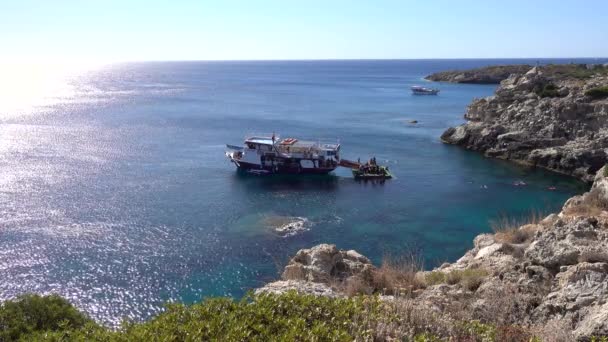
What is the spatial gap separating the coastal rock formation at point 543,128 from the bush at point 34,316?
5666 cm

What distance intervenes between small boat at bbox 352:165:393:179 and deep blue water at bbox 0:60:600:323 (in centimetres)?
133

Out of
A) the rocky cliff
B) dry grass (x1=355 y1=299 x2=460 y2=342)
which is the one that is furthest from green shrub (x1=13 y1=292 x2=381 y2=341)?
the rocky cliff

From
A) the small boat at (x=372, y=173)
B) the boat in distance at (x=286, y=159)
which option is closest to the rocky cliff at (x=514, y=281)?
the small boat at (x=372, y=173)

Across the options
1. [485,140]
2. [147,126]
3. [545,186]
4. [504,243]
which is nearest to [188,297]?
[504,243]

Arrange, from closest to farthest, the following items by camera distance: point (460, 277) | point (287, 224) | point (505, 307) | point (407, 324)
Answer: point (407, 324) → point (505, 307) → point (460, 277) → point (287, 224)

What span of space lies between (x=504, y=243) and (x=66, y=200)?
1575 inches

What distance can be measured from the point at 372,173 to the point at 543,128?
2665cm

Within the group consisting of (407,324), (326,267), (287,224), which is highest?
(407,324)

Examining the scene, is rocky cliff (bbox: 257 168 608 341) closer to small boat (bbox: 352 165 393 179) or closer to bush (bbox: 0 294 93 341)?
bush (bbox: 0 294 93 341)

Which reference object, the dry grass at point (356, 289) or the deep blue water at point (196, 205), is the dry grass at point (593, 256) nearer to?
the dry grass at point (356, 289)

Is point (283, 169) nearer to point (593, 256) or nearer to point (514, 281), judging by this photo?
point (514, 281)

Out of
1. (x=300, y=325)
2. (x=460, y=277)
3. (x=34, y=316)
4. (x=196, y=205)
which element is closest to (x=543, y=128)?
(x=196, y=205)

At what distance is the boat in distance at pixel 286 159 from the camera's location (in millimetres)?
62625

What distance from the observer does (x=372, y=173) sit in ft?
198
